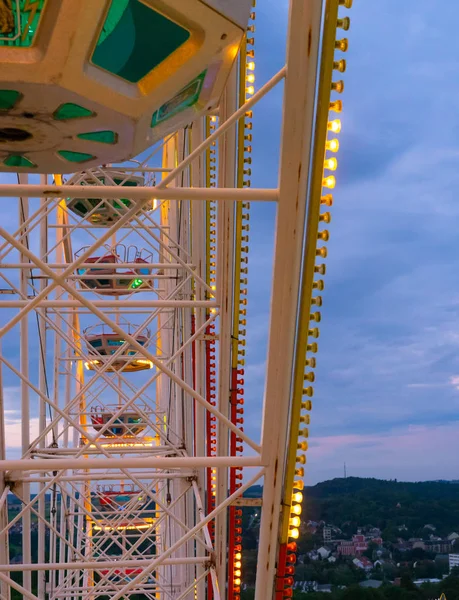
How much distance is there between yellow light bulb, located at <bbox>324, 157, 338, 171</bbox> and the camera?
14.6ft

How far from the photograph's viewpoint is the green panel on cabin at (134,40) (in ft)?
10.1

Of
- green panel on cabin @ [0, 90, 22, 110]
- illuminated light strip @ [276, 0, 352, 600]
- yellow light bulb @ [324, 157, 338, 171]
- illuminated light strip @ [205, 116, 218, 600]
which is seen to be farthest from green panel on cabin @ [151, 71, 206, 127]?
illuminated light strip @ [205, 116, 218, 600]

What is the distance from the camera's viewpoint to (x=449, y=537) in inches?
909

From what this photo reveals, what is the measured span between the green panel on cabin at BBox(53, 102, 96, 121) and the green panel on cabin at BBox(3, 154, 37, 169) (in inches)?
22.7

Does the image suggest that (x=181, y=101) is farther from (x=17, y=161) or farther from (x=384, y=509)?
(x=384, y=509)

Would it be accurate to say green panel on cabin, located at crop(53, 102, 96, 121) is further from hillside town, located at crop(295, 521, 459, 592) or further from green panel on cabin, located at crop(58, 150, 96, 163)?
hillside town, located at crop(295, 521, 459, 592)

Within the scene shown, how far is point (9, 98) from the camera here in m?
3.22

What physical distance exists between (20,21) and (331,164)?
7.25 ft

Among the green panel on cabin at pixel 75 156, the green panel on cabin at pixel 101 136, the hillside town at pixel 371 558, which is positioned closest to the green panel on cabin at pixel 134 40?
the green panel on cabin at pixel 101 136

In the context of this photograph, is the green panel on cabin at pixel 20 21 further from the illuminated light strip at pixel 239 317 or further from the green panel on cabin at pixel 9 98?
the illuminated light strip at pixel 239 317

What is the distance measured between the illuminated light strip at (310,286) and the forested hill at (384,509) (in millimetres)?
17077

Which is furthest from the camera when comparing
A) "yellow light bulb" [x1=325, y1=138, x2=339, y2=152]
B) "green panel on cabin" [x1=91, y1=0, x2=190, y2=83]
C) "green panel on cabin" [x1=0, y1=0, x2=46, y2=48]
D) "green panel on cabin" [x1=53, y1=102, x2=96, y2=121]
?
"yellow light bulb" [x1=325, y1=138, x2=339, y2=152]

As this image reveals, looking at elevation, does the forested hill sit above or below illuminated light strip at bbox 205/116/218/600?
below

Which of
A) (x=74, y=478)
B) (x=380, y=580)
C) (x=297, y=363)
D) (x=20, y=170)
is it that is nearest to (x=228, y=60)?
(x=20, y=170)
